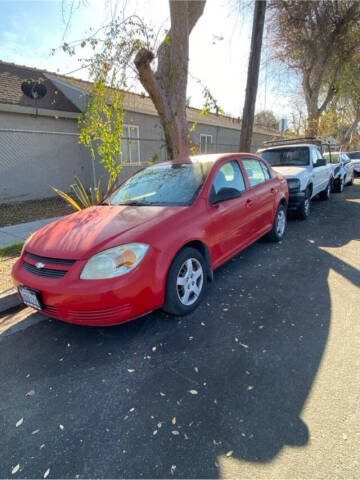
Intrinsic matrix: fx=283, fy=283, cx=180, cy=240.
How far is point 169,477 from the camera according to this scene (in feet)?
4.99

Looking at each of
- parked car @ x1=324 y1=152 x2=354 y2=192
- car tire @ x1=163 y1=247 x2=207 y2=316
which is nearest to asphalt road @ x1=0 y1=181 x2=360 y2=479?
car tire @ x1=163 y1=247 x2=207 y2=316

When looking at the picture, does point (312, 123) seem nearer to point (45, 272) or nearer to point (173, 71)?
point (173, 71)

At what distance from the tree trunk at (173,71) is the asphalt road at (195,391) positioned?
465 cm

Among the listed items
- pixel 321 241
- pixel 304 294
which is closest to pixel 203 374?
pixel 304 294

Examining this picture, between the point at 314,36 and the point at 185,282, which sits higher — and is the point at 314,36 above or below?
above

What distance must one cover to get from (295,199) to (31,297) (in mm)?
5742

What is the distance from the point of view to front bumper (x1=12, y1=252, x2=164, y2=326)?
2.36 m

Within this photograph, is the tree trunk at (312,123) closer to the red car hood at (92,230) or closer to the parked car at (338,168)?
the parked car at (338,168)

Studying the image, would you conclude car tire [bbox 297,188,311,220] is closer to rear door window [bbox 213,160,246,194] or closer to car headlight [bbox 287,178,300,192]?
car headlight [bbox 287,178,300,192]

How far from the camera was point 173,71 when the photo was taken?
20.1 feet

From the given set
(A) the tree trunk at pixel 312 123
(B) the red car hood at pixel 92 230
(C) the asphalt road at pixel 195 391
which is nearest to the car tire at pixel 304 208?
(C) the asphalt road at pixel 195 391

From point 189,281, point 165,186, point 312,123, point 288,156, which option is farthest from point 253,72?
point 312,123

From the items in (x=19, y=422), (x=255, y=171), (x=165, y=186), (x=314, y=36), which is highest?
(x=314, y=36)

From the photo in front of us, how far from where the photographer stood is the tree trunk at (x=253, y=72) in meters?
7.40
